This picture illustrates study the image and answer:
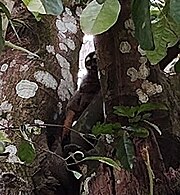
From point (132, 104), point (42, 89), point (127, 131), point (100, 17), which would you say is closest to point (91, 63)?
point (42, 89)

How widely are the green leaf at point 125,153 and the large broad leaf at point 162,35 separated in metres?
0.13

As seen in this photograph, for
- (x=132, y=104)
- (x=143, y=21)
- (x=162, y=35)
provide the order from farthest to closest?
(x=132, y=104) < (x=162, y=35) < (x=143, y=21)

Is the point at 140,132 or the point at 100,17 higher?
the point at 100,17

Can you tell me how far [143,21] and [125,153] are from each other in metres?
0.25

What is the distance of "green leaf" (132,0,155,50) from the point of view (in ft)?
1.58

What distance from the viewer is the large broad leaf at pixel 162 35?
0.63 m

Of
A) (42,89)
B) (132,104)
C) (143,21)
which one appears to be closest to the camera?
(143,21)

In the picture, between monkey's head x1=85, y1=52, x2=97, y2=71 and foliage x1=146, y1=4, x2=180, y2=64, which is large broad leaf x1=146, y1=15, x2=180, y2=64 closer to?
foliage x1=146, y1=4, x2=180, y2=64

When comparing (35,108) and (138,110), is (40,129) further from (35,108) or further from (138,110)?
(138,110)

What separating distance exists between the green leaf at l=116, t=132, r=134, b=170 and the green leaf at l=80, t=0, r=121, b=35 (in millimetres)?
194

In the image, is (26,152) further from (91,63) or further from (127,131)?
(91,63)

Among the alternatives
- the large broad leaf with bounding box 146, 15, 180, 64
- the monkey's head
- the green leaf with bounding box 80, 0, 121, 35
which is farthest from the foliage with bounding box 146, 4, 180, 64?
the monkey's head

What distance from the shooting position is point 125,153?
→ 69cm

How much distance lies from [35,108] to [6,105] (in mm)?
60
